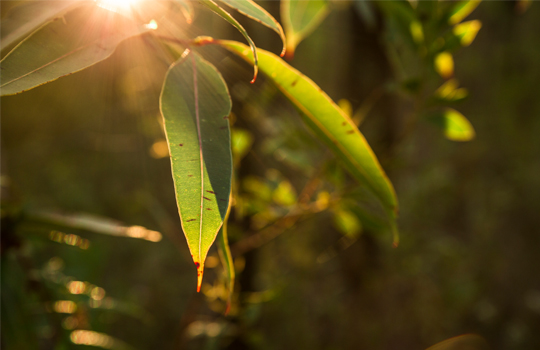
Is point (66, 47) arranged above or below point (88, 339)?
above

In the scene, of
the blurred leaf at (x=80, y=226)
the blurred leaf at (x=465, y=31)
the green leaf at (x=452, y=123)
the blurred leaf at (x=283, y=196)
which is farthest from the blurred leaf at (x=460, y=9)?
the blurred leaf at (x=80, y=226)

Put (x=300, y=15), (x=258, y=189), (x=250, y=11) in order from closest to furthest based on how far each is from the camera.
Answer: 1. (x=250, y=11)
2. (x=300, y=15)
3. (x=258, y=189)

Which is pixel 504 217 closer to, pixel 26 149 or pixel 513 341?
pixel 513 341

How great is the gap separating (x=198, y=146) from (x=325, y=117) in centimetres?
14

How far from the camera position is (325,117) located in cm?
34

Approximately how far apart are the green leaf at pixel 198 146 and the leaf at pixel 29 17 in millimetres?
87

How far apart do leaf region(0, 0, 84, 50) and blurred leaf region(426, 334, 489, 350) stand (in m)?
2.38

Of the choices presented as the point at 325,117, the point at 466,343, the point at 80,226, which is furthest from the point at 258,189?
the point at 466,343

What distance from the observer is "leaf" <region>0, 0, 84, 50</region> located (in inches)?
9.9

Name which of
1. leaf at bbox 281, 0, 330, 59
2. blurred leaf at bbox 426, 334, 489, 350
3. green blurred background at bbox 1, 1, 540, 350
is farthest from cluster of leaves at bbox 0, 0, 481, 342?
blurred leaf at bbox 426, 334, 489, 350

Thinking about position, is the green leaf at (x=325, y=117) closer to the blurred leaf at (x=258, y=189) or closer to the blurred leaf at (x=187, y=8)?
the blurred leaf at (x=187, y=8)

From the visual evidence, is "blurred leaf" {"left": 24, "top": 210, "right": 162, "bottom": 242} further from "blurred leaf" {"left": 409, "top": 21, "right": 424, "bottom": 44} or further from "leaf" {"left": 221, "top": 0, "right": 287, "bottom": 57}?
"blurred leaf" {"left": 409, "top": 21, "right": 424, "bottom": 44}

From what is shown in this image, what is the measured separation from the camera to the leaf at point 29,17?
251mm

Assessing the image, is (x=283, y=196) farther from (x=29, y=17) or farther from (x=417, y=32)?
(x=29, y=17)
